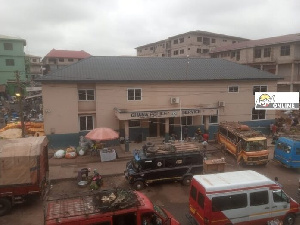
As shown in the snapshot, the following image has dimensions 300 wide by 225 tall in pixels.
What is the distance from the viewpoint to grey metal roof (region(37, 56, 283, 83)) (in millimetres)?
24062

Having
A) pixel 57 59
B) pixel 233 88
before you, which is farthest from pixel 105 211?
pixel 57 59

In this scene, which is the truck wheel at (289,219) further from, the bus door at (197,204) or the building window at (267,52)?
the building window at (267,52)

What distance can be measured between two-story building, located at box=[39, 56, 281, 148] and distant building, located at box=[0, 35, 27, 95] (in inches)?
1357

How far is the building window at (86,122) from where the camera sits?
80.6 ft

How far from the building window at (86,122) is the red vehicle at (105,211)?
49.5 ft

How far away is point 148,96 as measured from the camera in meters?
25.8

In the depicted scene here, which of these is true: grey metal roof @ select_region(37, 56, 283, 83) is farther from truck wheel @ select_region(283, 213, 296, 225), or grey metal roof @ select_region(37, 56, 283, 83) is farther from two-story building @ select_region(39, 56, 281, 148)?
truck wheel @ select_region(283, 213, 296, 225)

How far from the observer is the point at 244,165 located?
19766 mm

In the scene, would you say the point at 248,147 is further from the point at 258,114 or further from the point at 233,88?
the point at 258,114

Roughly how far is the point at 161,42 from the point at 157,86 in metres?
56.5

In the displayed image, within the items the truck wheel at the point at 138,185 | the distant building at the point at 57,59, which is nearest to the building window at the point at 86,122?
the truck wheel at the point at 138,185

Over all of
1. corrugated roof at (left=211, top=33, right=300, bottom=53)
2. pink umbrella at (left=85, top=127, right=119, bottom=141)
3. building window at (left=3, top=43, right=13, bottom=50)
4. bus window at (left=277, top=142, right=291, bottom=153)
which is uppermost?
building window at (left=3, top=43, right=13, bottom=50)

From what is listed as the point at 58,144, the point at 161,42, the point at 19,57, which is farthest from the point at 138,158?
the point at 161,42

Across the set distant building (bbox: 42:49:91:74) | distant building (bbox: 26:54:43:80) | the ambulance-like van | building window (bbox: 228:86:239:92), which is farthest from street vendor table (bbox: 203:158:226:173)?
distant building (bbox: 26:54:43:80)
